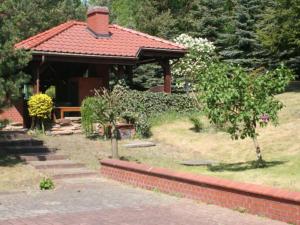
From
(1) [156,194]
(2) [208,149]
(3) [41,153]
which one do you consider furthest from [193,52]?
(1) [156,194]

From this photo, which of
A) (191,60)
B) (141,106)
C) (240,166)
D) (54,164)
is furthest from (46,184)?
(191,60)

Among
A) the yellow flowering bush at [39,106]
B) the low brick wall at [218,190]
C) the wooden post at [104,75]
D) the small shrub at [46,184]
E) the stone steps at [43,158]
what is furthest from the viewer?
the wooden post at [104,75]

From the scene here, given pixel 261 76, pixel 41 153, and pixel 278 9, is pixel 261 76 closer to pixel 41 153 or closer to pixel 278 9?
pixel 41 153

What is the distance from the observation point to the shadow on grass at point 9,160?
14.9 metres

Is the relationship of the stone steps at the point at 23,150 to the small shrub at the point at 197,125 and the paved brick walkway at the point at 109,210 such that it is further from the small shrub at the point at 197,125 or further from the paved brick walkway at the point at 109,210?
the small shrub at the point at 197,125

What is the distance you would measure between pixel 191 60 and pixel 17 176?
20.9 metres

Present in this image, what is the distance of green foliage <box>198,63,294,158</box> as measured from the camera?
12727 millimetres

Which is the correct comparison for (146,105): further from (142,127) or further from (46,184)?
(46,184)

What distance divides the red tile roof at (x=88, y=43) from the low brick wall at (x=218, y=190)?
10.6m

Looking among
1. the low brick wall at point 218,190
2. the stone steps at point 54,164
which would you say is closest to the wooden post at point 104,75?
the stone steps at point 54,164

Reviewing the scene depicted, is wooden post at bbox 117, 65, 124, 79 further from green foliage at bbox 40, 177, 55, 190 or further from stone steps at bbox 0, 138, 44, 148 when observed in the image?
green foliage at bbox 40, 177, 55, 190

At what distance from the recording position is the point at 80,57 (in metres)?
23.2

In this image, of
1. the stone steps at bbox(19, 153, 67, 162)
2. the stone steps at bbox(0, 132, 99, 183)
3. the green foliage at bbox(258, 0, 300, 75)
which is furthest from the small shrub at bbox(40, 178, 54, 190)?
the green foliage at bbox(258, 0, 300, 75)

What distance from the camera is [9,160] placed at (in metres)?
A: 15.5
